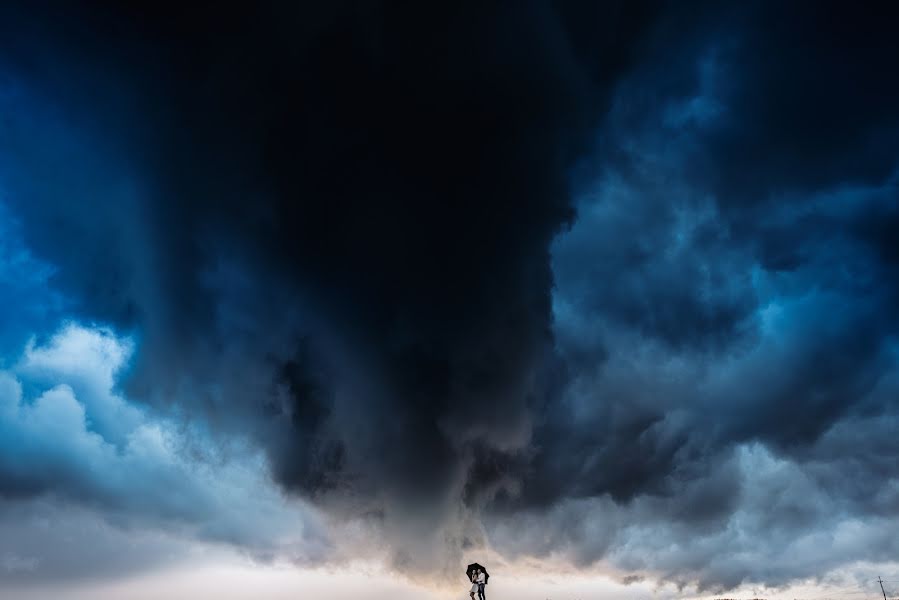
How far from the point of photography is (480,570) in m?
183
